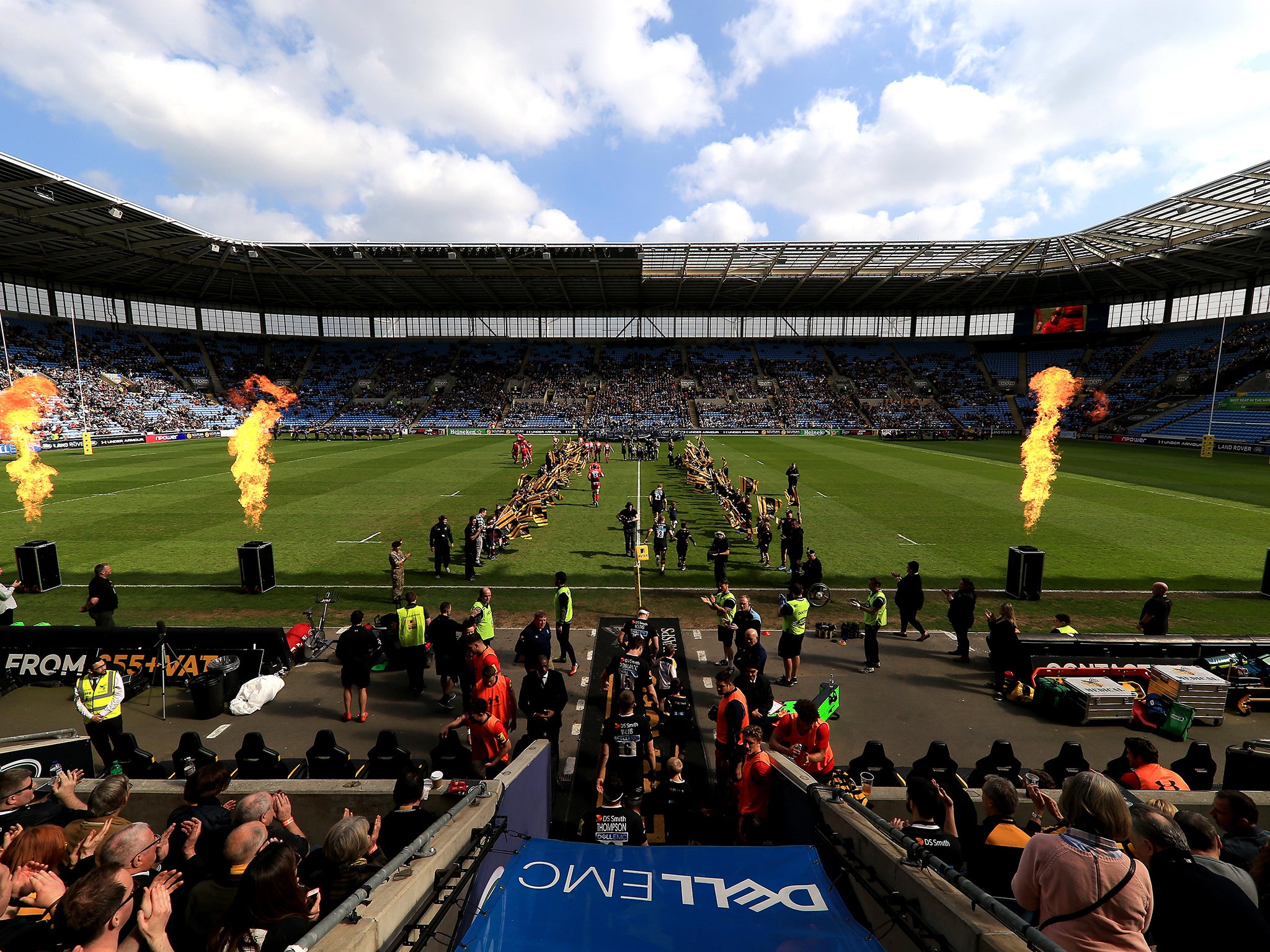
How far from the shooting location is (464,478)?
1181 inches

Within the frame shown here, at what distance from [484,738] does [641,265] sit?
178 ft

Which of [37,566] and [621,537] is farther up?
[37,566]

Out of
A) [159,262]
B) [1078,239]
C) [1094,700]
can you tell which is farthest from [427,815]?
[159,262]

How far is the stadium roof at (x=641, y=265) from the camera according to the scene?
4009 cm

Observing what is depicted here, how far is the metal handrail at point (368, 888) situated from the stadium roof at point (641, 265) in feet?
154

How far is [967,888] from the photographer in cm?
278

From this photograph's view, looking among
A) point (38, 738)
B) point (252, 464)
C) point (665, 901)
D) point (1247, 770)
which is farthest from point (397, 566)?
point (1247, 770)

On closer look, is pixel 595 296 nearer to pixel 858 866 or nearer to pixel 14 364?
pixel 14 364

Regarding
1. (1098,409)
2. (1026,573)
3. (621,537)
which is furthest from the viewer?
(1098,409)

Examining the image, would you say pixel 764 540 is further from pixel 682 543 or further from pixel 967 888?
pixel 967 888

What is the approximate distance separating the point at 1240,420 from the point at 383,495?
64810mm

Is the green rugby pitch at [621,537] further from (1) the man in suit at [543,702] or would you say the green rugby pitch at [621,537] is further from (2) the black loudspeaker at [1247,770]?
(2) the black loudspeaker at [1247,770]

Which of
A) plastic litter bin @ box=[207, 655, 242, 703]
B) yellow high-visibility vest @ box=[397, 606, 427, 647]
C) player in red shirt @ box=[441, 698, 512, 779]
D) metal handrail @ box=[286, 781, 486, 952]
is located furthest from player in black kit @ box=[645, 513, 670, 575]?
metal handrail @ box=[286, 781, 486, 952]

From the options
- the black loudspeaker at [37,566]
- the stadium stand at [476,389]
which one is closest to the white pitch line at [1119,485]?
the black loudspeaker at [37,566]
